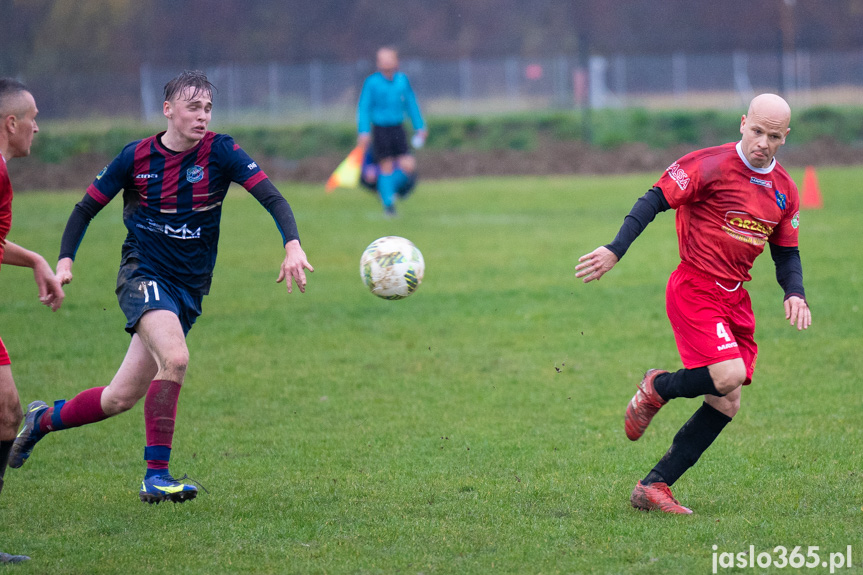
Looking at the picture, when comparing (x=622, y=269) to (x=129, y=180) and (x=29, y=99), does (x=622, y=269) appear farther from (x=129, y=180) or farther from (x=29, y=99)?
(x=29, y=99)

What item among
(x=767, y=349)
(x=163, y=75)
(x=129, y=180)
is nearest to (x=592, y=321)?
(x=767, y=349)

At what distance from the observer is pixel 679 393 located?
457 centimetres

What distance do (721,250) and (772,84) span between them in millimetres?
34338

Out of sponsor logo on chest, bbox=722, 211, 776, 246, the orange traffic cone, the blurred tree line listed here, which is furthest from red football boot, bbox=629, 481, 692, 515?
the blurred tree line

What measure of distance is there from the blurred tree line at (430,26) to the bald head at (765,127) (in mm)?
41864

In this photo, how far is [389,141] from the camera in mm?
16797

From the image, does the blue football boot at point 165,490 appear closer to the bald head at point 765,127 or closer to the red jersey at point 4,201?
the red jersey at point 4,201

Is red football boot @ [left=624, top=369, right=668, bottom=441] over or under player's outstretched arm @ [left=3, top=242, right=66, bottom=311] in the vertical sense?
under

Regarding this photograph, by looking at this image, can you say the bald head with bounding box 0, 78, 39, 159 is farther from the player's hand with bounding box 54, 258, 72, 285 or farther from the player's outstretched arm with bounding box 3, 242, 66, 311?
the player's hand with bounding box 54, 258, 72, 285

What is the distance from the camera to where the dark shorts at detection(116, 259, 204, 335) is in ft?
15.8

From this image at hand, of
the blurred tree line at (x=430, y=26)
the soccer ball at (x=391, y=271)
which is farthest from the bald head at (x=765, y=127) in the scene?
the blurred tree line at (x=430, y=26)

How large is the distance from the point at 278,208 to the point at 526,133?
87.4ft

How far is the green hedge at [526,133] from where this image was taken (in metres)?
Result: 29.8

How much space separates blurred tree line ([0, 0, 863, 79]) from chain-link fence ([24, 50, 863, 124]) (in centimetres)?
823
